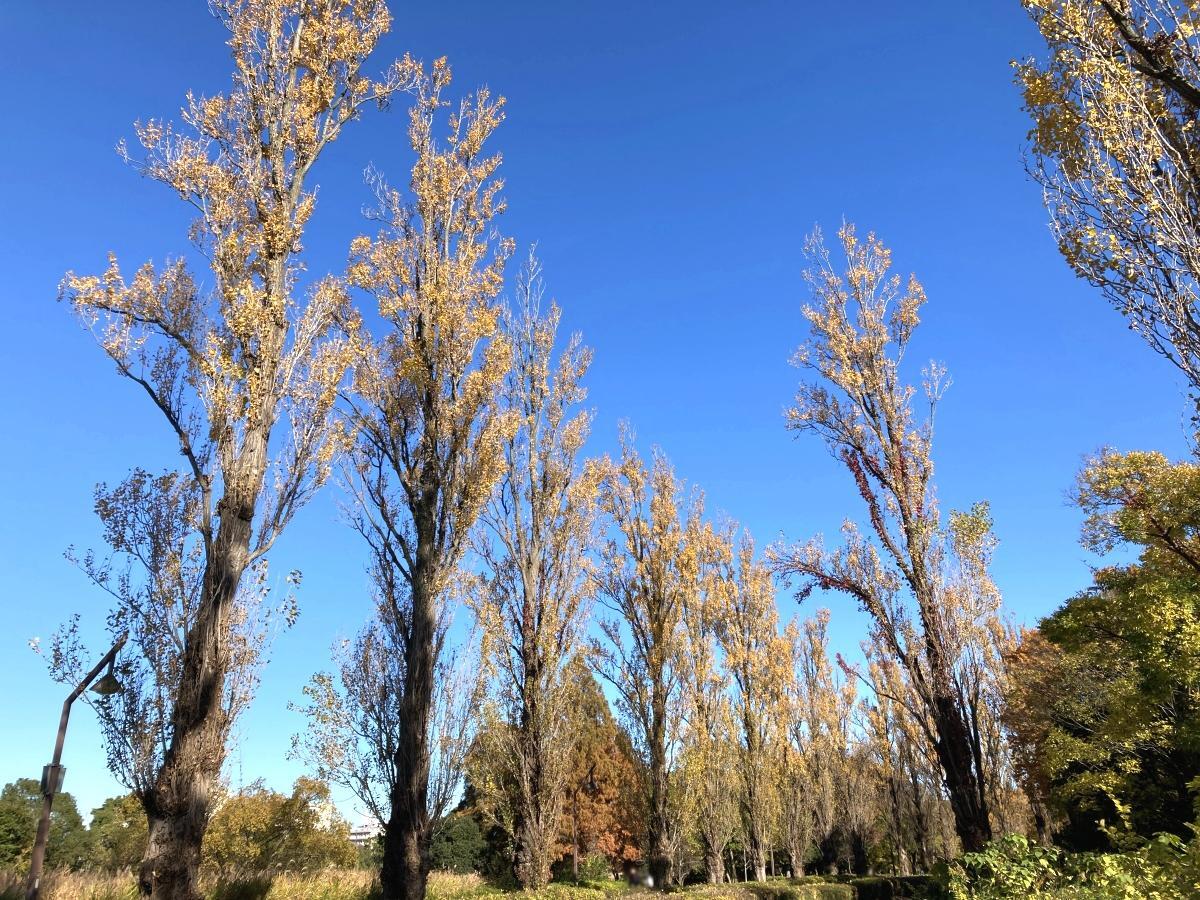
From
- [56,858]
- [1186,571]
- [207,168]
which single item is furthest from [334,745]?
[56,858]

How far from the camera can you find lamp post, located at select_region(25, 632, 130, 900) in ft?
25.8

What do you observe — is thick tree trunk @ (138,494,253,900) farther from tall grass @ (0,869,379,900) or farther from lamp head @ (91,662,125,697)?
tall grass @ (0,869,379,900)

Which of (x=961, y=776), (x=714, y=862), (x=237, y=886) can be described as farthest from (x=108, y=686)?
(x=714, y=862)

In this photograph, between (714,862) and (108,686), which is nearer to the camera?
(108,686)

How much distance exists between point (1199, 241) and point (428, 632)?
8.99 m

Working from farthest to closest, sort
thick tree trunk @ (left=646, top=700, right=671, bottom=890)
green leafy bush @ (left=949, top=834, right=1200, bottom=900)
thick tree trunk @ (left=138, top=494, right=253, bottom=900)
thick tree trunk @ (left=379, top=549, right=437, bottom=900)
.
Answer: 1. thick tree trunk @ (left=646, top=700, right=671, bottom=890)
2. thick tree trunk @ (left=379, top=549, right=437, bottom=900)
3. thick tree trunk @ (left=138, top=494, right=253, bottom=900)
4. green leafy bush @ (left=949, top=834, right=1200, bottom=900)

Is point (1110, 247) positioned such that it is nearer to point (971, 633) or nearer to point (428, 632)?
point (971, 633)

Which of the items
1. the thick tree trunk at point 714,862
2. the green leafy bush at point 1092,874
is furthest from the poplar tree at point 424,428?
the thick tree trunk at point 714,862

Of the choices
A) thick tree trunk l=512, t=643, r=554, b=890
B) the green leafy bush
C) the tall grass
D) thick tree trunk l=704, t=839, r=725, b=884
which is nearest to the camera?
the green leafy bush

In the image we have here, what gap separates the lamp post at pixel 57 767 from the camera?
7.86 meters

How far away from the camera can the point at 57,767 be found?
9.03 meters

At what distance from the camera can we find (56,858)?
41031mm

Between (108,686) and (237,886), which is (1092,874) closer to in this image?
(108,686)

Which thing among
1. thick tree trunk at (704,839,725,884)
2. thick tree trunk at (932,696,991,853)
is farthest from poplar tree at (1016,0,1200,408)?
thick tree trunk at (704,839,725,884)
